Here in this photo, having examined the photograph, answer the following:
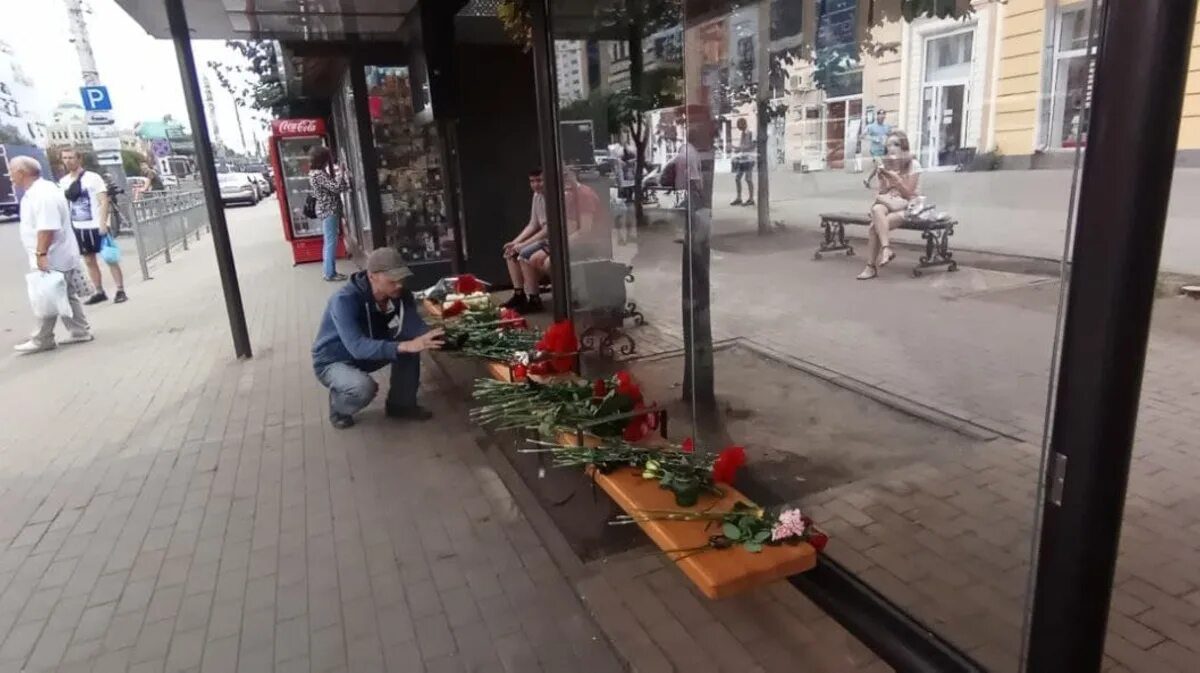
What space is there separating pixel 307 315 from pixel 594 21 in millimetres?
5088

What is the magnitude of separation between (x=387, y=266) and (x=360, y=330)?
0.43 metres

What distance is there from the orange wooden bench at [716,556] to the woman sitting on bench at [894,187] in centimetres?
168

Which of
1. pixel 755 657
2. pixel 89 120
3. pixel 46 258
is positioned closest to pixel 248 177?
pixel 89 120

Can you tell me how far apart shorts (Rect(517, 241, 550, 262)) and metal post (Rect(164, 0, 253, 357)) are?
2.51m

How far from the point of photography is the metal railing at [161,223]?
A: 38.7 feet

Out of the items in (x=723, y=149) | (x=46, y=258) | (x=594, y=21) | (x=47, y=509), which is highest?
(x=594, y=21)

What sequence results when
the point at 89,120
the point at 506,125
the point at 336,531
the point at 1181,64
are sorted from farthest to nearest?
the point at 89,120
the point at 506,125
the point at 336,531
the point at 1181,64

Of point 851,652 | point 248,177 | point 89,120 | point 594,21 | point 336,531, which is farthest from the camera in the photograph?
point 248,177

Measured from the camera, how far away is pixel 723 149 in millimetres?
4168

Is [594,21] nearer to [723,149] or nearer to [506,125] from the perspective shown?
[723,149]

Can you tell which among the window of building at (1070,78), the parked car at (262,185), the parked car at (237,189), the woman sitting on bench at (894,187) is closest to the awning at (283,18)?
the woman sitting on bench at (894,187)

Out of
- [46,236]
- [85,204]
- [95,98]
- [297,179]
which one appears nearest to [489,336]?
[46,236]

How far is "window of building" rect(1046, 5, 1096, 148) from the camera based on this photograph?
159 centimetres

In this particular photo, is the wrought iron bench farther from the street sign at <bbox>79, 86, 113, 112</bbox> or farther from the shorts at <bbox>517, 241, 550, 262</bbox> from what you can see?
the street sign at <bbox>79, 86, 113, 112</bbox>
